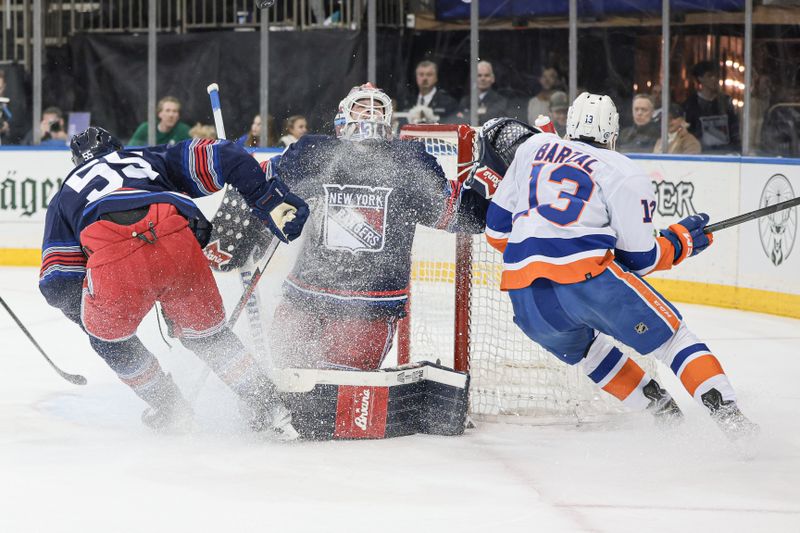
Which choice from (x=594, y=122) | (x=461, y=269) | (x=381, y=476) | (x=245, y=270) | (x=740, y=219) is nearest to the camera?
(x=381, y=476)

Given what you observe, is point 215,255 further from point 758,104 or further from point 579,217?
point 758,104

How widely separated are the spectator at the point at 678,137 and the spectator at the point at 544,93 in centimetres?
75

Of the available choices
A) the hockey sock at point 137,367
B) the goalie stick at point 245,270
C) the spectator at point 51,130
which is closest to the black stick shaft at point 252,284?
the goalie stick at point 245,270

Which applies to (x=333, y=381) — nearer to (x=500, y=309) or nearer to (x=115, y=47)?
(x=500, y=309)

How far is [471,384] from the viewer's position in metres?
3.94

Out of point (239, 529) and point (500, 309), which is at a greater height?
point (500, 309)

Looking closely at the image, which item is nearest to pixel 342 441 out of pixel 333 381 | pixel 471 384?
pixel 333 381

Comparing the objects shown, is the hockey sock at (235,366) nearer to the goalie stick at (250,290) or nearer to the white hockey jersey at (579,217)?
the goalie stick at (250,290)

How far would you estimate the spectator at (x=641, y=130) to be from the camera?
23.9 ft

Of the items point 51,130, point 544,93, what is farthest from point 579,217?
point 51,130

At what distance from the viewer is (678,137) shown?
23.3 feet

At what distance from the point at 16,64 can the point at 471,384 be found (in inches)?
208

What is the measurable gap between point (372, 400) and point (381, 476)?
14.0 inches

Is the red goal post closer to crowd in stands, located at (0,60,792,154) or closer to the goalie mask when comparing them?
the goalie mask
